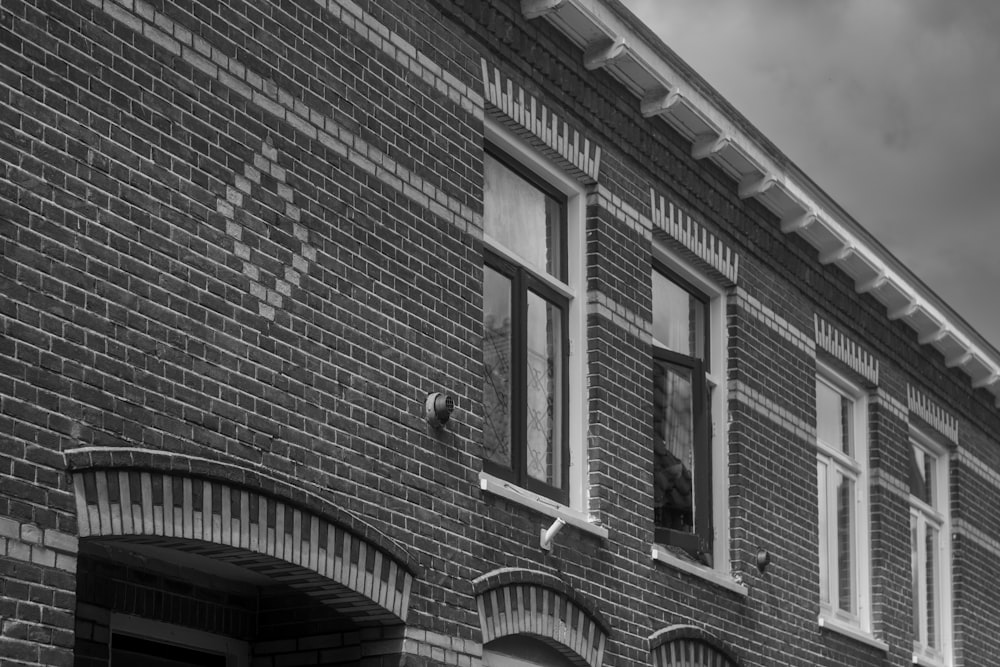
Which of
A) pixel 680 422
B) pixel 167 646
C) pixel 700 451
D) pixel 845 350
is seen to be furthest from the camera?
pixel 845 350

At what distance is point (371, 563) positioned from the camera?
9602mm

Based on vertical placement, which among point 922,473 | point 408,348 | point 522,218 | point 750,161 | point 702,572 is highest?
point 750,161

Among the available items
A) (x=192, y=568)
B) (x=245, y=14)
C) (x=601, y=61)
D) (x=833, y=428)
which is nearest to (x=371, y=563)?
(x=192, y=568)

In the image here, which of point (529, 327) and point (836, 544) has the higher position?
point (529, 327)

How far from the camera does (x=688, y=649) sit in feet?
42.9

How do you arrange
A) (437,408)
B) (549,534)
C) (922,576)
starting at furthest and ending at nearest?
(922,576) < (549,534) < (437,408)

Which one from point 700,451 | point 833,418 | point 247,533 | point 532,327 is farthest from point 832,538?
point 247,533

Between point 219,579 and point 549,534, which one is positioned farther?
point 549,534

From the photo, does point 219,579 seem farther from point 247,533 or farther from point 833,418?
point 833,418

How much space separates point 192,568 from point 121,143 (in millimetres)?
2765

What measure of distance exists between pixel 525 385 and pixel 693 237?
10.2ft

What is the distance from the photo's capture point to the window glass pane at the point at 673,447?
44.5 ft

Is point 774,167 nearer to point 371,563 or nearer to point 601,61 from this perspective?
point 601,61

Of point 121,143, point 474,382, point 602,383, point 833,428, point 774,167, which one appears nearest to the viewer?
point 121,143
